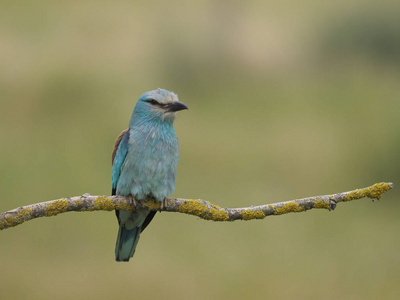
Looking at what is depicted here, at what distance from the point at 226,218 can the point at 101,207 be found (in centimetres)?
64

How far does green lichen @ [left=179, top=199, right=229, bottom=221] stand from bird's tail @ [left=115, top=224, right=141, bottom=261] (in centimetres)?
76

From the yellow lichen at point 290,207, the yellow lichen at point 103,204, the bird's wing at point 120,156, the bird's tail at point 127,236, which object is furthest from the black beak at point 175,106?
the yellow lichen at point 290,207

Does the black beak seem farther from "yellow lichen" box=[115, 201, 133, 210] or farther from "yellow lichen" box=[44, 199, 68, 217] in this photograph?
"yellow lichen" box=[44, 199, 68, 217]

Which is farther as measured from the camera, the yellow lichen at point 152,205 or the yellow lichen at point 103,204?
the yellow lichen at point 152,205

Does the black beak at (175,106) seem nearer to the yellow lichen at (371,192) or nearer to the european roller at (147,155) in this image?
the european roller at (147,155)

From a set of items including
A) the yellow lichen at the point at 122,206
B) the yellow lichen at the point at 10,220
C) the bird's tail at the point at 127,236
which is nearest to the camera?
the yellow lichen at the point at 10,220

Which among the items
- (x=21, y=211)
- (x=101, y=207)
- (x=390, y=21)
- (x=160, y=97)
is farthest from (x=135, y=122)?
(x=390, y=21)

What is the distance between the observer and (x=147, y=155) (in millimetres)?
3420

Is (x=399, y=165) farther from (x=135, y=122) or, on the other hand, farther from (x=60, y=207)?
(x=60, y=207)

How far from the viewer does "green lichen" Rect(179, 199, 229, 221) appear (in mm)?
2926

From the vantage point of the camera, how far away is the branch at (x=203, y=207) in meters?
2.63

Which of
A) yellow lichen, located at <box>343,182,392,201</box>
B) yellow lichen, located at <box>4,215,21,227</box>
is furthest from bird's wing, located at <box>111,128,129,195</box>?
yellow lichen, located at <box>343,182,392,201</box>

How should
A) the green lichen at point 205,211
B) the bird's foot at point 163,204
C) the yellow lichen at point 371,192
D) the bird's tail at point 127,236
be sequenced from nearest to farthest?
the yellow lichen at point 371,192
the green lichen at point 205,211
the bird's foot at point 163,204
the bird's tail at point 127,236

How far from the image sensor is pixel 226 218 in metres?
2.94
